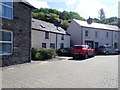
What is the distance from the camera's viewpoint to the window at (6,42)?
873 centimetres

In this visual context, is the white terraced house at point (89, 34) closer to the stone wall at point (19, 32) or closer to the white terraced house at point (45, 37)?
the white terraced house at point (45, 37)

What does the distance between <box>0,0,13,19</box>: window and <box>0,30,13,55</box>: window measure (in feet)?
4.35

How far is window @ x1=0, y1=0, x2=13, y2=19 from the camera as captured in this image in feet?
28.6

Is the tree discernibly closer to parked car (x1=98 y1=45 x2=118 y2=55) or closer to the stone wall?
parked car (x1=98 y1=45 x2=118 y2=55)

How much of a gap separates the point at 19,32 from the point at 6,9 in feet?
7.11

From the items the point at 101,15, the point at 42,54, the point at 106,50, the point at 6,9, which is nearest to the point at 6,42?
the point at 6,9

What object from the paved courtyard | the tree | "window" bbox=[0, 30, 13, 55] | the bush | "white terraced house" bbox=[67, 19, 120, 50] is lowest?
the paved courtyard

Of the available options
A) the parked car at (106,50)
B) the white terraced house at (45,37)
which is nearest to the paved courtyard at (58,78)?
the white terraced house at (45,37)

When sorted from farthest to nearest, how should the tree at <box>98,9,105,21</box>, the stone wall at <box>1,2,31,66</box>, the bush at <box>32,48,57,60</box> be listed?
the tree at <box>98,9,105,21</box> → the bush at <box>32,48,57,60</box> → the stone wall at <box>1,2,31,66</box>

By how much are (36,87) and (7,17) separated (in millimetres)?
6913

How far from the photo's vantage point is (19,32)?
33.1 feet

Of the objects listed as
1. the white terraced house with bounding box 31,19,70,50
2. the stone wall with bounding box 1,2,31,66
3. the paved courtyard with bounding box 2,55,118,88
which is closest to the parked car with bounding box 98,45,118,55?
the white terraced house with bounding box 31,19,70,50

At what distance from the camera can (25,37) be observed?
1078 centimetres

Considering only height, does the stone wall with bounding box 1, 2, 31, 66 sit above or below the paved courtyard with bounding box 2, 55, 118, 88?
above
